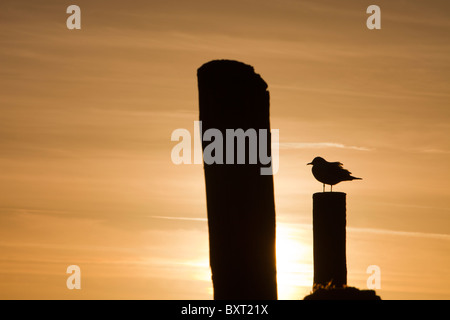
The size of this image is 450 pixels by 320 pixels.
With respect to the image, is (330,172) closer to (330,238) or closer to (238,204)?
(330,238)

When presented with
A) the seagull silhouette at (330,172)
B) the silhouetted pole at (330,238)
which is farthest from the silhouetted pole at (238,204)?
the seagull silhouette at (330,172)

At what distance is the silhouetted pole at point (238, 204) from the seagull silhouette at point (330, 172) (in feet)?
14.8

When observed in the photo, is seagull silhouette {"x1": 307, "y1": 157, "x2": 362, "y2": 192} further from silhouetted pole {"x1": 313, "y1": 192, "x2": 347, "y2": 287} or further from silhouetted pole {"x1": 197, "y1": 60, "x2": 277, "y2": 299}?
silhouetted pole {"x1": 197, "y1": 60, "x2": 277, "y2": 299}

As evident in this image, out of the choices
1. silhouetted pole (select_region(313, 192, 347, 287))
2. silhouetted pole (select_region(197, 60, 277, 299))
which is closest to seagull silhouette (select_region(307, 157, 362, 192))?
silhouetted pole (select_region(313, 192, 347, 287))

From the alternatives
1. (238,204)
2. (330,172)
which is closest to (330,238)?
(330,172)

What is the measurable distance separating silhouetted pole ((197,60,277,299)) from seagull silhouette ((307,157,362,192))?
4.50 m

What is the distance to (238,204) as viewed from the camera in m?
6.99

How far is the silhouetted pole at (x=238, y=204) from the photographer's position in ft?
22.9

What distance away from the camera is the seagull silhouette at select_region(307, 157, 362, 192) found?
37.6ft

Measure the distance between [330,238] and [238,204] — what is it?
3.59m
